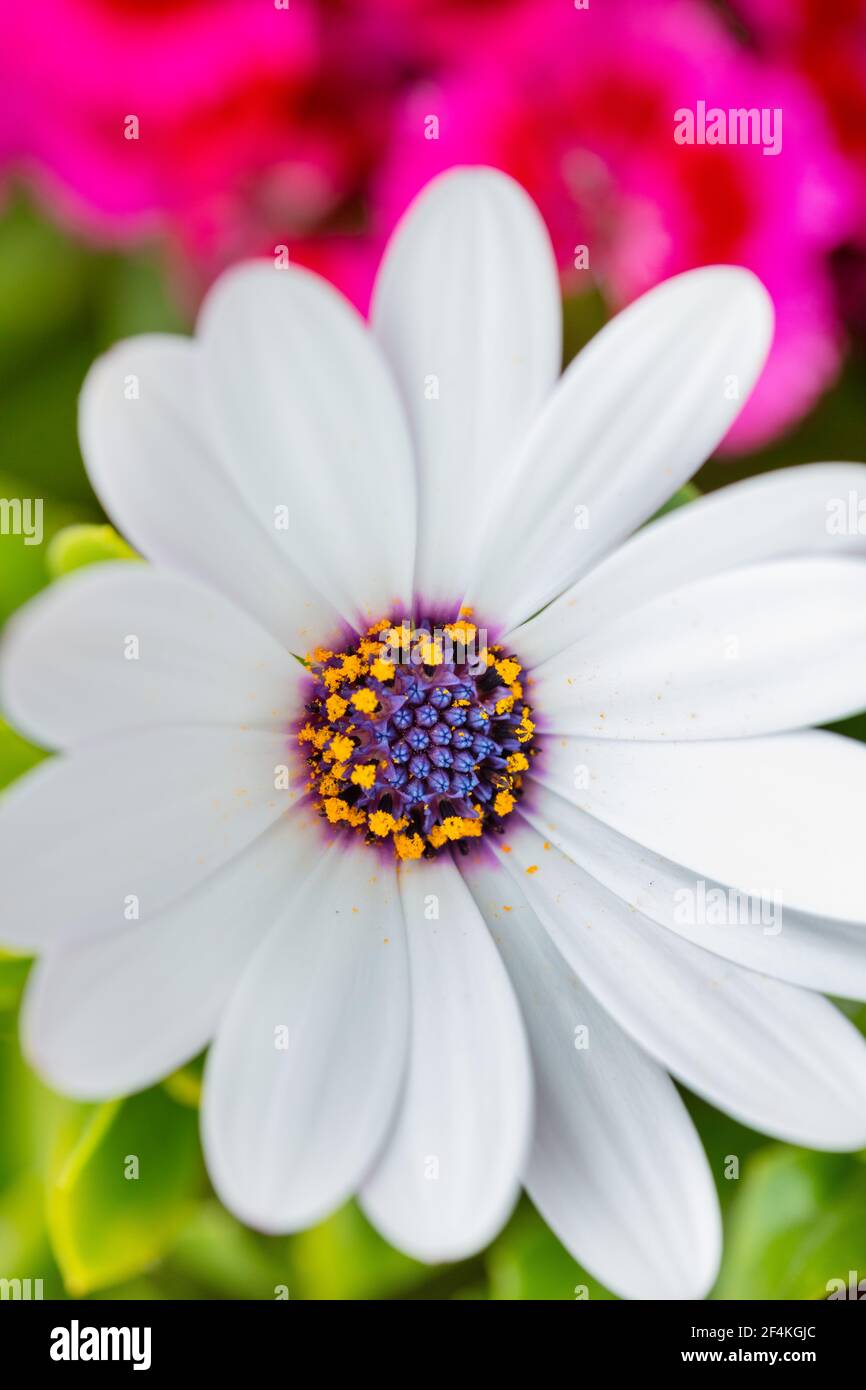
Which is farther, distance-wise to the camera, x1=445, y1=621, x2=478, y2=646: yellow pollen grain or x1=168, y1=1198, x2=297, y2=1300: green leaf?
x1=168, y1=1198, x2=297, y2=1300: green leaf

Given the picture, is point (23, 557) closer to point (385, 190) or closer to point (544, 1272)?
point (385, 190)

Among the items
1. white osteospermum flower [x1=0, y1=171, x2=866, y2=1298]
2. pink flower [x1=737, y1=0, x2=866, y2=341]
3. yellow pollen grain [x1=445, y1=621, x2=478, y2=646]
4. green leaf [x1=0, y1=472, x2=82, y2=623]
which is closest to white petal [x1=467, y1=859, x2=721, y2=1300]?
white osteospermum flower [x1=0, y1=171, x2=866, y2=1298]

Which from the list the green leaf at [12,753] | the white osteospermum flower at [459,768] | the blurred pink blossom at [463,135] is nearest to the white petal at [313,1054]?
the white osteospermum flower at [459,768]

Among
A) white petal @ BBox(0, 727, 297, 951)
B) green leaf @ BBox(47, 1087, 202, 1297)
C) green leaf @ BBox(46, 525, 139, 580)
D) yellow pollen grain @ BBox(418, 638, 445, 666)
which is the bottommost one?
green leaf @ BBox(47, 1087, 202, 1297)

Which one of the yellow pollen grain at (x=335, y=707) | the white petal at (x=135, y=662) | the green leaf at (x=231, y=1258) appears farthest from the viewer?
the green leaf at (x=231, y=1258)

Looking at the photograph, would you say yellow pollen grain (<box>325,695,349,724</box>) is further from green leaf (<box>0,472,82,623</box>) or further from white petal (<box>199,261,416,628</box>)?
green leaf (<box>0,472,82,623</box>)

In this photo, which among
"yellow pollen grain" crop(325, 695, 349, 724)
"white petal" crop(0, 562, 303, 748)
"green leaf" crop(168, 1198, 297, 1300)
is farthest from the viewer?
"green leaf" crop(168, 1198, 297, 1300)

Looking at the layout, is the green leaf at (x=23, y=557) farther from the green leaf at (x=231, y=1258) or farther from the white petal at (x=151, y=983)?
the green leaf at (x=231, y=1258)
